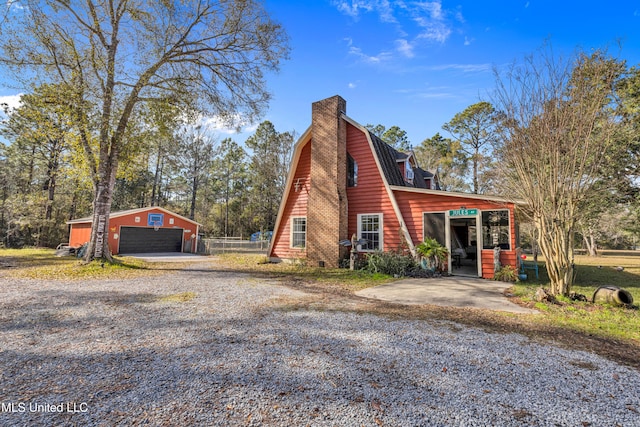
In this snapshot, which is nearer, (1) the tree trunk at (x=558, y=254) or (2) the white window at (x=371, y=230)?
(1) the tree trunk at (x=558, y=254)

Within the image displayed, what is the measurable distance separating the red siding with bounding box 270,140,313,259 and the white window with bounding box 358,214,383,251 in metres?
2.66

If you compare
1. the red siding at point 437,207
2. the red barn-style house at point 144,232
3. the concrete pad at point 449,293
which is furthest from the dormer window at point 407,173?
the red barn-style house at point 144,232

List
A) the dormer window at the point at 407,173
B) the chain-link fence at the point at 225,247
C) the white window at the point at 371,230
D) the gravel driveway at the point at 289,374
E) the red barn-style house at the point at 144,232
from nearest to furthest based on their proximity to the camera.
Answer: the gravel driveway at the point at 289,374 < the white window at the point at 371,230 < the dormer window at the point at 407,173 < the red barn-style house at the point at 144,232 < the chain-link fence at the point at 225,247

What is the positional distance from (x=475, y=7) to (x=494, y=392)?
31.5 ft

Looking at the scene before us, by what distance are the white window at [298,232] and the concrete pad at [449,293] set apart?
534 centimetres

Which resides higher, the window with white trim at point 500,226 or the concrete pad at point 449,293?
the window with white trim at point 500,226

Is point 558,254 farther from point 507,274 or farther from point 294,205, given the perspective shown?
point 294,205

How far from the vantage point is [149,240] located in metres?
20.6

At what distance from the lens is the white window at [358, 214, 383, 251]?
447 inches

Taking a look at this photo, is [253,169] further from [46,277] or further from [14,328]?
[14,328]

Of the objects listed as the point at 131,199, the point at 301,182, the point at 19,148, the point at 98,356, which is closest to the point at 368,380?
the point at 98,356

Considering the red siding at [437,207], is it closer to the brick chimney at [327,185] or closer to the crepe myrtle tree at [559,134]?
the brick chimney at [327,185]

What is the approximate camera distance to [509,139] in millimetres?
6465

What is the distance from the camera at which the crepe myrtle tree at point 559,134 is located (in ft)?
18.5
